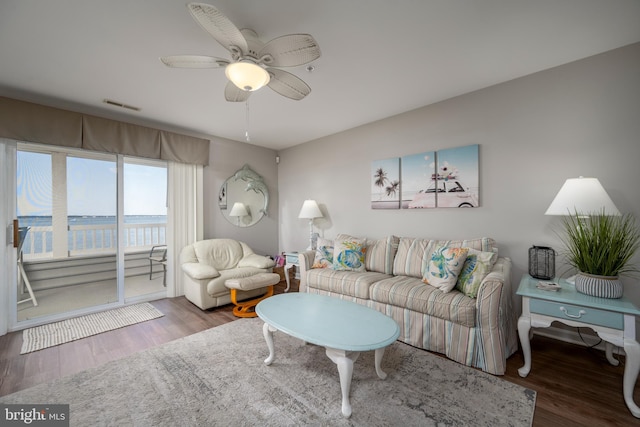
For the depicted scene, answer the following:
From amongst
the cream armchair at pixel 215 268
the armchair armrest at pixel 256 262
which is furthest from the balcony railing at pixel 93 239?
the armchair armrest at pixel 256 262

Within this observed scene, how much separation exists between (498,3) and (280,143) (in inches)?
143

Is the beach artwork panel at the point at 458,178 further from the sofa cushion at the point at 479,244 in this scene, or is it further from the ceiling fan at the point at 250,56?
the ceiling fan at the point at 250,56

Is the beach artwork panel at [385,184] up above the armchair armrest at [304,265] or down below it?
above

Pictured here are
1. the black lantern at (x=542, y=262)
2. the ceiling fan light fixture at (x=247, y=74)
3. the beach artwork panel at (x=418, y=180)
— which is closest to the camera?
the ceiling fan light fixture at (x=247, y=74)

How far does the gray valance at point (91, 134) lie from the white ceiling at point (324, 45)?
166 millimetres

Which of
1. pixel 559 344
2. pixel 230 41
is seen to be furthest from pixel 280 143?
pixel 559 344

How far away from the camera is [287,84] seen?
79.2 inches

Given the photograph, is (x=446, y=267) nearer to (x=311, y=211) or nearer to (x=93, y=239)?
(x=311, y=211)

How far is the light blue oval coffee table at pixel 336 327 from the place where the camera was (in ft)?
5.14

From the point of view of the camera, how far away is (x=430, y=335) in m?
2.27

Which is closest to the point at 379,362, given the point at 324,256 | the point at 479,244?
the point at 479,244

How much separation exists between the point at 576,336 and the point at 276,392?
2.69m

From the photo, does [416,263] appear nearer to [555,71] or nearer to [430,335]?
[430,335]

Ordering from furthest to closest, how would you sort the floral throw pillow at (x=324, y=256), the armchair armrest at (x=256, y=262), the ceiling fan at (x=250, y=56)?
1. the armchair armrest at (x=256, y=262)
2. the floral throw pillow at (x=324, y=256)
3. the ceiling fan at (x=250, y=56)
